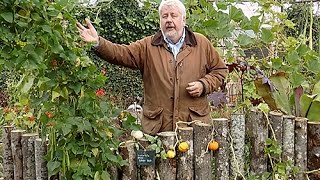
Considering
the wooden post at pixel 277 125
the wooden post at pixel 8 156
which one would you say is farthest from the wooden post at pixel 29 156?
the wooden post at pixel 277 125

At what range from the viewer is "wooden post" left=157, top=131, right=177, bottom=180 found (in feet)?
9.12

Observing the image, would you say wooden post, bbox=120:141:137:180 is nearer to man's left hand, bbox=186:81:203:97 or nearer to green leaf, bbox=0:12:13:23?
man's left hand, bbox=186:81:203:97

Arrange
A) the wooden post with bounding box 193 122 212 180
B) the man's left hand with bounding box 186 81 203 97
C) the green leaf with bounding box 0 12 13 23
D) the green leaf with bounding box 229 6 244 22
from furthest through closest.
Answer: the green leaf with bounding box 229 6 244 22 < the man's left hand with bounding box 186 81 203 97 < the wooden post with bounding box 193 122 212 180 < the green leaf with bounding box 0 12 13 23

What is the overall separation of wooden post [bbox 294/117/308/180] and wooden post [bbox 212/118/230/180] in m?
0.47

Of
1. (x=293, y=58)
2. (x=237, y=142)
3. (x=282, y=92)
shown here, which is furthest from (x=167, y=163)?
(x=293, y=58)

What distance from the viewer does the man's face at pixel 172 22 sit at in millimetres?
3398

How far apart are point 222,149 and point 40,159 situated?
1026mm

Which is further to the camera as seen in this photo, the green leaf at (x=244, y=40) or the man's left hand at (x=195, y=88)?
the green leaf at (x=244, y=40)

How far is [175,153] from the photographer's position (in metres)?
2.80

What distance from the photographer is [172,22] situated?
3.40 meters

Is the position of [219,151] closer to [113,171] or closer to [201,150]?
[201,150]

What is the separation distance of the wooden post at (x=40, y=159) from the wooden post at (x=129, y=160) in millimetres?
432

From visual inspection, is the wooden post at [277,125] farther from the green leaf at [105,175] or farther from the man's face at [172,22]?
the green leaf at [105,175]

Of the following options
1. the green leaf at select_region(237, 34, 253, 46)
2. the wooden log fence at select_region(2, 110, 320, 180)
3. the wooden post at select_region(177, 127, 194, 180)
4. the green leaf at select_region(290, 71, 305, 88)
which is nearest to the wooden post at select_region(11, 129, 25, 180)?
the wooden log fence at select_region(2, 110, 320, 180)
